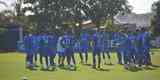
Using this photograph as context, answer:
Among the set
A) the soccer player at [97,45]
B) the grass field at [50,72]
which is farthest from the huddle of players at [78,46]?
the grass field at [50,72]

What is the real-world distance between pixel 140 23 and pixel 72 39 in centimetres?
173

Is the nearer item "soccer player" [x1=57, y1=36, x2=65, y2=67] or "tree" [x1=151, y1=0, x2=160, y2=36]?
"soccer player" [x1=57, y1=36, x2=65, y2=67]

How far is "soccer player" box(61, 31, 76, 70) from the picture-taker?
41.2ft

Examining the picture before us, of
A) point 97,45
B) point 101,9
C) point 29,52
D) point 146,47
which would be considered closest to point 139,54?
point 146,47

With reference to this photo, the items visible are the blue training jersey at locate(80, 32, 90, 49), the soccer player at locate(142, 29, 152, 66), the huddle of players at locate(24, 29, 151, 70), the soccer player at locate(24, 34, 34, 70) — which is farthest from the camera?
the soccer player at locate(142, 29, 152, 66)

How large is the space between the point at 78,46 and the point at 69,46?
8.2 inches

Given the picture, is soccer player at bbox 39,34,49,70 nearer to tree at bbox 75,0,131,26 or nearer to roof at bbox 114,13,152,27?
tree at bbox 75,0,131,26

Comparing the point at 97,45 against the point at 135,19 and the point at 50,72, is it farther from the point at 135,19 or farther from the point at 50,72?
the point at 50,72

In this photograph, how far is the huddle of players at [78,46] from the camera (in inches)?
492

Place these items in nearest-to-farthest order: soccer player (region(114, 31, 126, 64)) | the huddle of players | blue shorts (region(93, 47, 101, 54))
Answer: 1. the huddle of players
2. blue shorts (region(93, 47, 101, 54))
3. soccer player (region(114, 31, 126, 64))

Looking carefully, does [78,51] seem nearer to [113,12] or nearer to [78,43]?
[78,43]

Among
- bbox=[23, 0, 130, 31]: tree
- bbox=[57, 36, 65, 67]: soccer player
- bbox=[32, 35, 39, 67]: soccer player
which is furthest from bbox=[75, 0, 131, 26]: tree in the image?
bbox=[32, 35, 39, 67]: soccer player

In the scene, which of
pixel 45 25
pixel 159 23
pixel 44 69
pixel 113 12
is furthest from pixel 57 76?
pixel 159 23

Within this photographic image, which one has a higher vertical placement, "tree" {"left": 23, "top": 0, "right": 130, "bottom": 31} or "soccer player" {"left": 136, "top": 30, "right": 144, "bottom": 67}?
"tree" {"left": 23, "top": 0, "right": 130, "bottom": 31}
